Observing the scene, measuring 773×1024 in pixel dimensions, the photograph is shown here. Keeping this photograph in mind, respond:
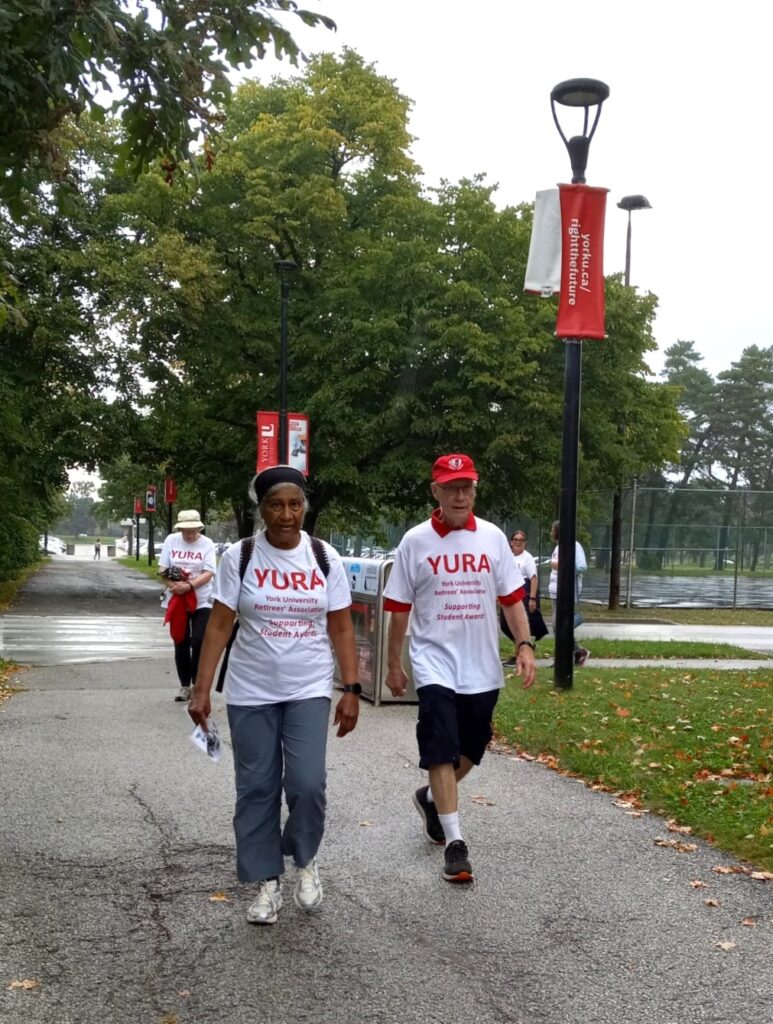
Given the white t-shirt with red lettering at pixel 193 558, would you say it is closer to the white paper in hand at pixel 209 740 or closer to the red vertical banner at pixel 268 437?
the white paper in hand at pixel 209 740

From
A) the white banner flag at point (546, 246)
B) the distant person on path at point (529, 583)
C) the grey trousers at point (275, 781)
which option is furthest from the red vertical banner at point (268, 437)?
the grey trousers at point (275, 781)

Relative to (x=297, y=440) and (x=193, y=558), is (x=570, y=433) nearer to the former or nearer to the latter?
(x=193, y=558)

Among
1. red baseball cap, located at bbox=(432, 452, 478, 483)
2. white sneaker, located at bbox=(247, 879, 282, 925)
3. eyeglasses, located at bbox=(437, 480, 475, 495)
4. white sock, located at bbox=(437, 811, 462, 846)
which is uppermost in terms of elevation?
red baseball cap, located at bbox=(432, 452, 478, 483)

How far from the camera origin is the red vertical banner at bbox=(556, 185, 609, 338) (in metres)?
11.2

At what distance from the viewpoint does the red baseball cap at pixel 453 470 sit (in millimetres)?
5438

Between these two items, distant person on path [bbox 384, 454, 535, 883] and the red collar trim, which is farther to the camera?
the red collar trim

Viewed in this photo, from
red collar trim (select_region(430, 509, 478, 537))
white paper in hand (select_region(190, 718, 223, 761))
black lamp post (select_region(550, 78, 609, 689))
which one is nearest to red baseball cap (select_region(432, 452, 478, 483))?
red collar trim (select_region(430, 509, 478, 537))

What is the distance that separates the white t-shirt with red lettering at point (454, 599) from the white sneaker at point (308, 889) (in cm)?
104

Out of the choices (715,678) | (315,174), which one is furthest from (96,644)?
(315,174)

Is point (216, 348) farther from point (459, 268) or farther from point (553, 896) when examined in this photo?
point (553, 896)

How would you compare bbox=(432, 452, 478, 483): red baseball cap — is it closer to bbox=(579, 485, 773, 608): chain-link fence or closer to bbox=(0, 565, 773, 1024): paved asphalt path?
bbox=(0, 565, 773, 1024): paved asphalt path

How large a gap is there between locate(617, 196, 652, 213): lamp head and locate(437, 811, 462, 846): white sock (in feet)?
87.0

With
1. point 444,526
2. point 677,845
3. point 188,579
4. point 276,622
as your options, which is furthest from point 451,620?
point 188,579

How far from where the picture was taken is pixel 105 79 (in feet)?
19.4
